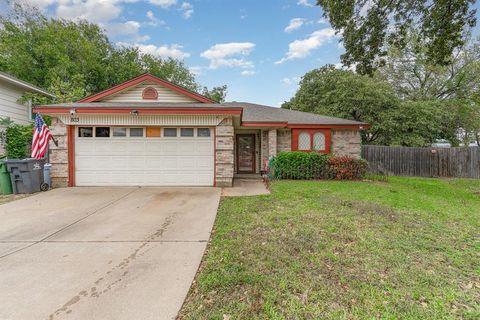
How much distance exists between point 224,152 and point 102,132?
4487 millimetres

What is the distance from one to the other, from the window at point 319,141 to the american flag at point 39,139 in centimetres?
1124

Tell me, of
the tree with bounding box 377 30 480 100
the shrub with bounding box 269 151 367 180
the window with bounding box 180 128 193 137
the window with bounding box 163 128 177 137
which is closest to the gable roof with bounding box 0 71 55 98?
the window with bounding box 163 128 177 137

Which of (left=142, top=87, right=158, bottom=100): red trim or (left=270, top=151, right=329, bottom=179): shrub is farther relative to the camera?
(left=142, top=87, right=158, bottom=100): red trim

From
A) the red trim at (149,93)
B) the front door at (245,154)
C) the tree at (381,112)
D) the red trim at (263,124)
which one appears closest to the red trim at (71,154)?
the red trim at (149,93)

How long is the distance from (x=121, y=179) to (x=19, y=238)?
4.76 metres

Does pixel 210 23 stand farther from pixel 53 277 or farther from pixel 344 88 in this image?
pixel 53 277

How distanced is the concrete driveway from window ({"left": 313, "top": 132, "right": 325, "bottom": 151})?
305 inches

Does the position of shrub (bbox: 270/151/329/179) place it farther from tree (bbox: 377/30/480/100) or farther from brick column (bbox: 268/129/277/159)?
tree (bbox: 377/30/480/100)

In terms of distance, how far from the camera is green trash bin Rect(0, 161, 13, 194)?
24.6 ft

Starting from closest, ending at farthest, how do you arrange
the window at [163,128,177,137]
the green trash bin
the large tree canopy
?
the green trash bin → the window at [163,128,177,137] → the large tree canopy

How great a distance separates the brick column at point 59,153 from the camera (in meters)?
8.49

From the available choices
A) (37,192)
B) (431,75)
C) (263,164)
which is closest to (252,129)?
(263,164)

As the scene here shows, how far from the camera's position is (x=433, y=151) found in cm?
1415

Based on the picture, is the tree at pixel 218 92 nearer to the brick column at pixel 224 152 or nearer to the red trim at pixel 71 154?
the brick column at pixel 224 152
